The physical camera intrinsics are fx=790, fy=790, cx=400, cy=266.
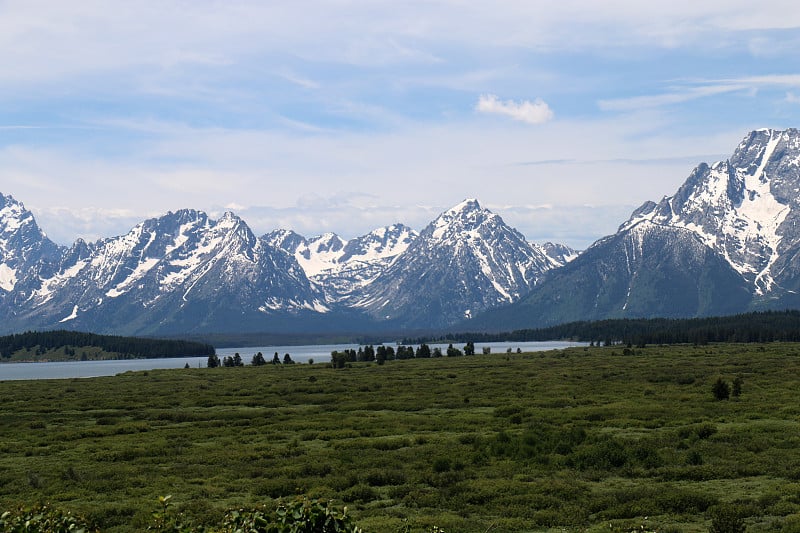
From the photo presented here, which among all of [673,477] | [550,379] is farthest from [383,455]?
[550,379]

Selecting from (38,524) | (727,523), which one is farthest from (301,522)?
(727,523)

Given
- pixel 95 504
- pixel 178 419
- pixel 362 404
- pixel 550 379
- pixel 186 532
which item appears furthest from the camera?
pixel 550 379

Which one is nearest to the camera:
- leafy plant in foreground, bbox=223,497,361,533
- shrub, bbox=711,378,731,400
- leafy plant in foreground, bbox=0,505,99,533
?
leafy plant in foreground, bbox=0,505,99,533

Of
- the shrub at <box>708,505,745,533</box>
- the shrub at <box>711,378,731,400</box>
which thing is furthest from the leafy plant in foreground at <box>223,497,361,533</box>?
the shrub at <box>711,378,731,400</box>

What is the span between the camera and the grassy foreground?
32375 mm

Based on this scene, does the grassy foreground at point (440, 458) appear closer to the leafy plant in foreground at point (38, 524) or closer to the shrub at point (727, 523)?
the shrub at point (727, 523)

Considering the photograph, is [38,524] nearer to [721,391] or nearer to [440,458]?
[440,458]

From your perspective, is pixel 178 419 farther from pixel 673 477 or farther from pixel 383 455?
pixel 673 477

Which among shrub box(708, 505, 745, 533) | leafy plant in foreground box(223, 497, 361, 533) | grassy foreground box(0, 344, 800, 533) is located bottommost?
grassy foreground box(0, 344, 800, 533)

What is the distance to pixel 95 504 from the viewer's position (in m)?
35.6

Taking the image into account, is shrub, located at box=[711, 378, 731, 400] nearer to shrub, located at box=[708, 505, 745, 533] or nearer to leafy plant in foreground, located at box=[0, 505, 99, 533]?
shrub, located at box=[708, 505, 745, 533]

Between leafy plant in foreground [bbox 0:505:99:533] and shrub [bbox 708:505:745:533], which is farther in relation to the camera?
shrub [bbox 708:505:745:533]

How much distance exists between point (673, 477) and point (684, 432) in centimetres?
1322

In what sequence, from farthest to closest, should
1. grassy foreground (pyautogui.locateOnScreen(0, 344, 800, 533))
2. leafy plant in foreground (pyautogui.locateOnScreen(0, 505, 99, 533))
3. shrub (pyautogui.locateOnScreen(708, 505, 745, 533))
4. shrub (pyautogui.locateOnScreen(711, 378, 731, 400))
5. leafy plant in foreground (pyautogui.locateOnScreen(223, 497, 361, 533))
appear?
shrub (pyautogui.locateOnScreen(711, 378, 731, 400)) < grassy foreground (pyautogui.locateOnScreen(0, 344, 800, 533)) < shrub (pyautogui.locateOnScreen(708, 505, 745, 533)) < leafy plant in foreground (pyautogui.locateOnScreen(223, 497, 361, 533)) < leafy plant in foreground (pyautogui.locateOnScreen(0, 505, 99, 533))
